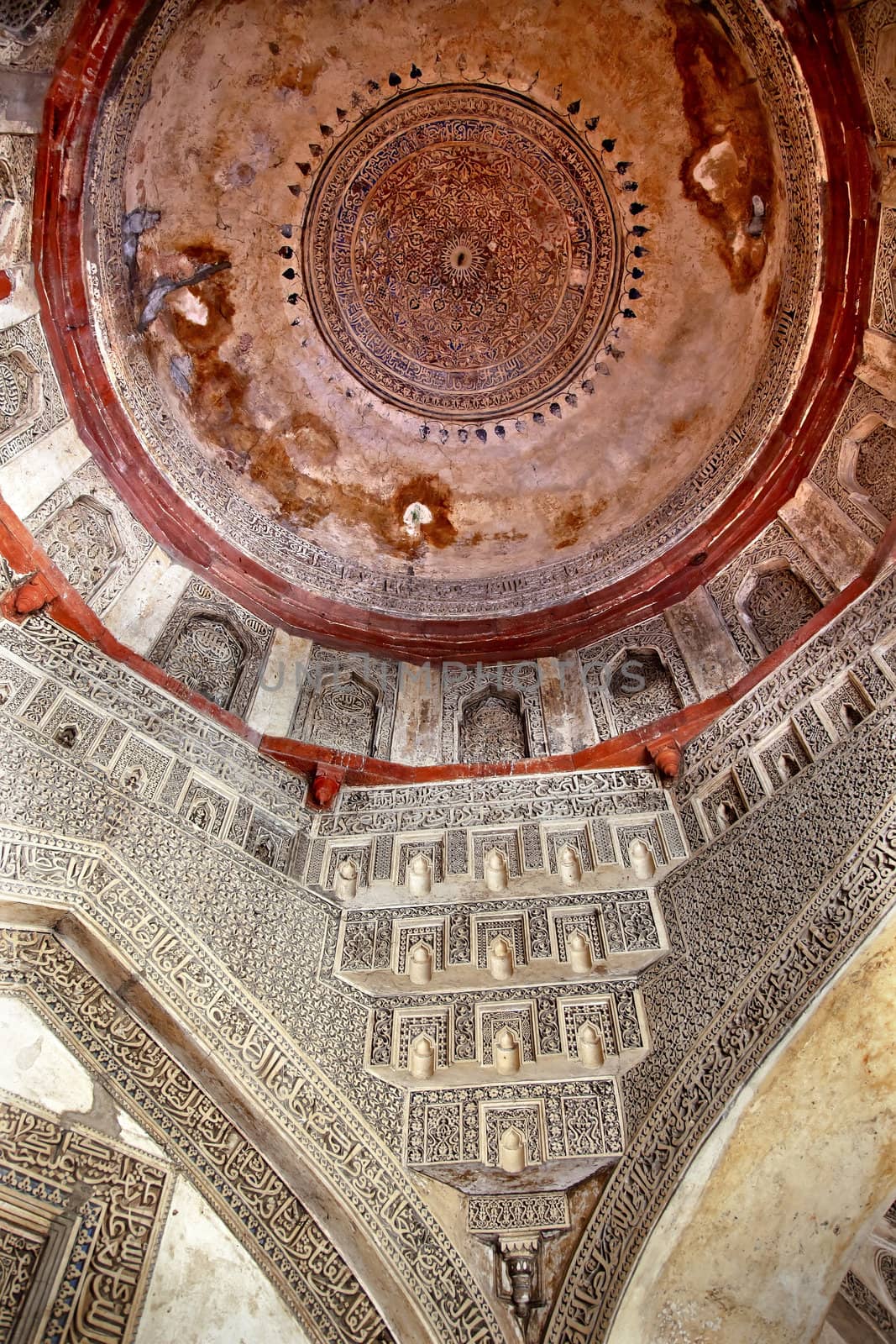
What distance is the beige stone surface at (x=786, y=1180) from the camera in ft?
13.3

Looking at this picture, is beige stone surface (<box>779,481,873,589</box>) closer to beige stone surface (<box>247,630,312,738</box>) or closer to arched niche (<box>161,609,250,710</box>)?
beige stone surface (<box>247,630,312,738</box>)

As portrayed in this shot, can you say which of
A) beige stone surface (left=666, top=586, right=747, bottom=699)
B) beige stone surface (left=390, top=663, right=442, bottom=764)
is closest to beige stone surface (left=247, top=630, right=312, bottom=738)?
beige stone surface (left=390, top=663, right=442, bottom=764)

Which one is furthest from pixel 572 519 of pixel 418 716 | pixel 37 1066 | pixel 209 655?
pixel 37 1066

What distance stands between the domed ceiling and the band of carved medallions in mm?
3667

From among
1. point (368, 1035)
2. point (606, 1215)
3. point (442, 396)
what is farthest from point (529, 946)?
point (442, 396)

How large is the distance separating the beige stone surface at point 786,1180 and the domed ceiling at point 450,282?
430 centimetres

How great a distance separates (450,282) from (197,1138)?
7249 mm

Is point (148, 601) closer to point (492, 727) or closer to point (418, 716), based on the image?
point (418, 716)

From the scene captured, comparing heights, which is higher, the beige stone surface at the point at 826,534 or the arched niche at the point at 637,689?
the beige stone surface at the point at 826,534

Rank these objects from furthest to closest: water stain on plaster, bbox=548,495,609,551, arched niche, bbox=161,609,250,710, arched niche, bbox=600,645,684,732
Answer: water stain on plaster, bbox=548,495,609,551 → arched niche, bbox=161,609,250,710 → arched niche, bbox=600,645,684,732

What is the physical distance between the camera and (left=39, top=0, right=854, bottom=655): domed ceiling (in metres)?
7.14

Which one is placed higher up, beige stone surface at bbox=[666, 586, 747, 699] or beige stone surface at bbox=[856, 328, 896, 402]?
beige stone surface at bbox=[856, 328, 896, 402]

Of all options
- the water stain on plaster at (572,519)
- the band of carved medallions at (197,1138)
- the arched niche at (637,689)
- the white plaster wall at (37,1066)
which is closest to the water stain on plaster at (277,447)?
the water stain on plaster at (572,519)

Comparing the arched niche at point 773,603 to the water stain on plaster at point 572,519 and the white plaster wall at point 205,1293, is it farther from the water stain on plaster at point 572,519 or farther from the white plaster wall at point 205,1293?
the white plaster wall at point 205,1293
